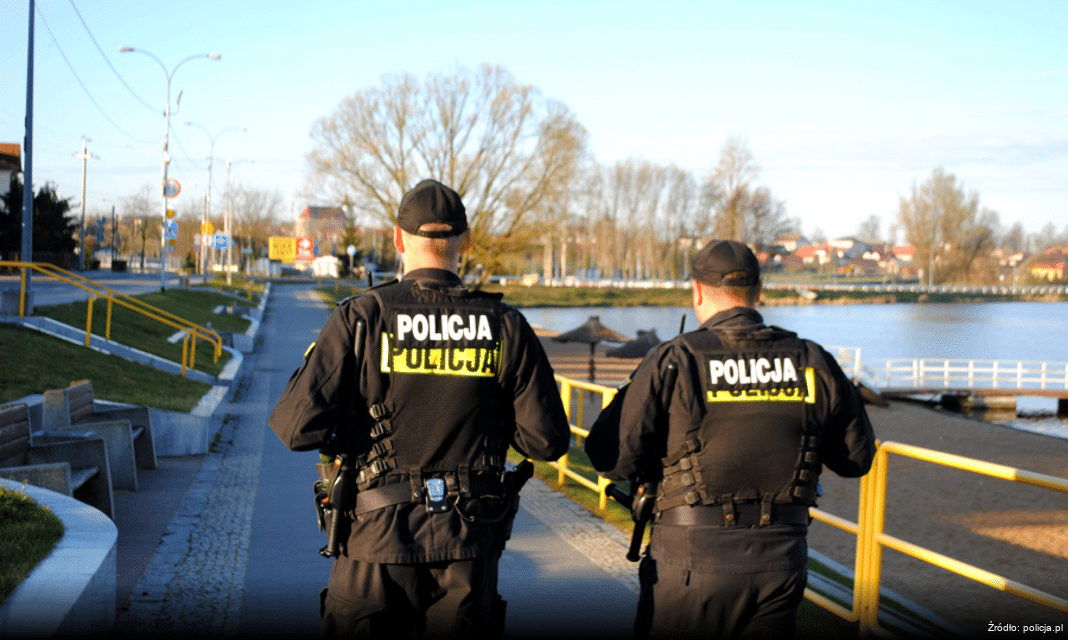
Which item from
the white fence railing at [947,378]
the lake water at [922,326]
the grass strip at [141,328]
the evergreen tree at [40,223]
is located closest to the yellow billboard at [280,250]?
the evergreen tree at [40,223]

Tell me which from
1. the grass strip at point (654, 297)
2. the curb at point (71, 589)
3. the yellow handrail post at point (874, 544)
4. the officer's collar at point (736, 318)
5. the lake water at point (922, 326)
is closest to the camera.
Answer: the officer's collar at point (736, 318)

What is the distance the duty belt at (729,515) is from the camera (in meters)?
2.94

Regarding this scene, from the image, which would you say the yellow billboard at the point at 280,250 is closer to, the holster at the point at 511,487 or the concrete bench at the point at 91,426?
the concrete bench at the point at 91,426

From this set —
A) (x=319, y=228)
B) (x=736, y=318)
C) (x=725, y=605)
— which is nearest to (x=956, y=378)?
(x=736, y=318)

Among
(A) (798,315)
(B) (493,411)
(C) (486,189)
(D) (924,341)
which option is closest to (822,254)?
(A) (798,315)

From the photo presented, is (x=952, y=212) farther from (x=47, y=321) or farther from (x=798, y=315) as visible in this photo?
(x=47, y=321)

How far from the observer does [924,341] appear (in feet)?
191

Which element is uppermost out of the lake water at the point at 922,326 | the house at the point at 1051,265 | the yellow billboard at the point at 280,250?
the house at the point at 1051,265

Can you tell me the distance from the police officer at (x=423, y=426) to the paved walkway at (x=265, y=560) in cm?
205

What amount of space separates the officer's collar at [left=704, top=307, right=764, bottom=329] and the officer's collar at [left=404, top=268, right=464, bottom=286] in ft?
3.00

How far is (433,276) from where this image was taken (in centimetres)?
304

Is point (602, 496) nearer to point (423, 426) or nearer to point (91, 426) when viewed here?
point (91, 426)

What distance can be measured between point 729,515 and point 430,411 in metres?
1.04

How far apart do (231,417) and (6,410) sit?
301 inches
